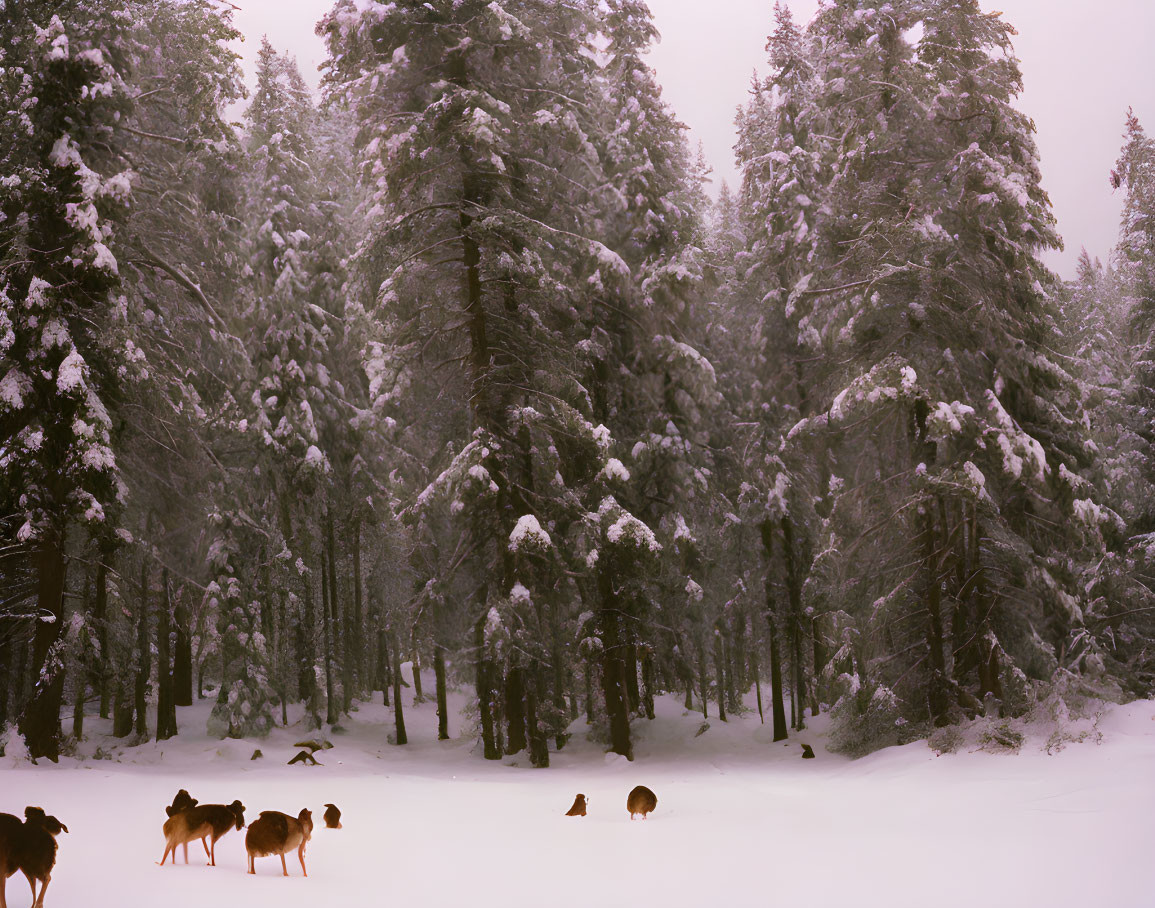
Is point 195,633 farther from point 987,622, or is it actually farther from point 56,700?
point 987,622

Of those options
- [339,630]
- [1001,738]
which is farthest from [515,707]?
[339,630]

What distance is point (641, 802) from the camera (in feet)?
31.1

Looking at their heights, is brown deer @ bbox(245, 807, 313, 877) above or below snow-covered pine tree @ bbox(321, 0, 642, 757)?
below

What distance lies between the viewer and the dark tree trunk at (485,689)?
1675 centimetres

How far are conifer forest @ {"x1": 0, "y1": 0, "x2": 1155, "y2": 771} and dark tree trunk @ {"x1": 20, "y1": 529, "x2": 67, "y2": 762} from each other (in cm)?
6

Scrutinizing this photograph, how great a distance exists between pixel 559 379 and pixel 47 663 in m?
9.84

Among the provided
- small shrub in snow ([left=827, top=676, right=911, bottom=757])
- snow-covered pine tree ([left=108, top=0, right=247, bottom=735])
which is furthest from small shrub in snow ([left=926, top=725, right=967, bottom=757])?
snow-covered pine tree ([left=108, top=0, right=247, bottom=735])

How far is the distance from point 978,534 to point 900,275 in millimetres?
5229

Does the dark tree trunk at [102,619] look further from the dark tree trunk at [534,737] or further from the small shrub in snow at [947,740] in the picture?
the small shrub in snow at [947,740]

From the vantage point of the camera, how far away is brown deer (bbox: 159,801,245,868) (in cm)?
582

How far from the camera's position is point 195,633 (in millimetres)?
22156

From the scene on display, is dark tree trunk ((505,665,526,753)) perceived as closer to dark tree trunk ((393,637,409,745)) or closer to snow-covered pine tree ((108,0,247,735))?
snow-covered pine tree ((108,0,247,735))

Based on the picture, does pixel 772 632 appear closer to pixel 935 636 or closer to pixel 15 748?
pixel 935 636

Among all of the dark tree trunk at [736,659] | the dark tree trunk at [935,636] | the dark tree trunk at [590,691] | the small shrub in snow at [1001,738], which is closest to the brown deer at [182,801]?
the small shrub in snow at [1001,738]
